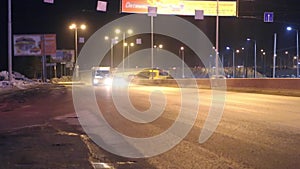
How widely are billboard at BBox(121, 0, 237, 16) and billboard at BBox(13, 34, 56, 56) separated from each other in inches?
→ 1113

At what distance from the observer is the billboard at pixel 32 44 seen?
69188 millimetres

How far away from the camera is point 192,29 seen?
256 ft

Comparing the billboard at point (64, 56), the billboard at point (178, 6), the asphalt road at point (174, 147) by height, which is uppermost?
the billboard at point (178, 6)

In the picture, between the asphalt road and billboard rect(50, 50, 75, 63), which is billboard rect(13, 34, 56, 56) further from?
the asphalt road

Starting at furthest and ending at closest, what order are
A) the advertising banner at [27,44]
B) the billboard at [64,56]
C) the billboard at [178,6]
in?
the billboard at [64,56]
the advertising banner at [27,44]
the billboard at [178,6]

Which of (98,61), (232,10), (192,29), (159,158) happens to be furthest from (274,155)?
(98,61)

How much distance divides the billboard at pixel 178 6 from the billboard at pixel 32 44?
28260mm

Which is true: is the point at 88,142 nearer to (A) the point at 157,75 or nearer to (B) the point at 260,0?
(B) the point at 260,0

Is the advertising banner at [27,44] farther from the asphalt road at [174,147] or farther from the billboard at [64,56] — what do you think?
the asphalt road at [174,147]

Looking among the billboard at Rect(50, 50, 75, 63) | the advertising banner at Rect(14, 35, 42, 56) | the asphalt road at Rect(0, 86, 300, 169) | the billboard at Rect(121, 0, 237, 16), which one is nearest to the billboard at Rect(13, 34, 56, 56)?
the advertising banner at Rect(14, 35, 42, 56)

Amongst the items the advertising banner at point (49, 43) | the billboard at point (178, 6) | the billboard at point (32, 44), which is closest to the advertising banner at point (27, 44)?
the billboard at point (32, 44)

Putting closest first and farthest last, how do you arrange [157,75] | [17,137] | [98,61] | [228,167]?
[228,167]
[17,137]
[157,75]
[98,61]

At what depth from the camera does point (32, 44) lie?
2726 inches

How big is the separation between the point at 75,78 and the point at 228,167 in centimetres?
8357
